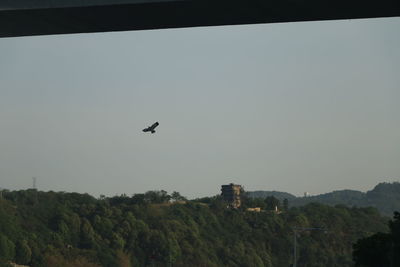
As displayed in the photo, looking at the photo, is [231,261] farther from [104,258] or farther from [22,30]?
[22,30]

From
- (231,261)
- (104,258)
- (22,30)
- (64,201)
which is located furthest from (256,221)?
(22,30)

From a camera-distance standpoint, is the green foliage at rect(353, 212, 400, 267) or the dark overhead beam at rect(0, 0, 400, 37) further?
the green foliage at rect(353, 212, 400, 267)

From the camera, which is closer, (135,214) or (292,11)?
(292,11)

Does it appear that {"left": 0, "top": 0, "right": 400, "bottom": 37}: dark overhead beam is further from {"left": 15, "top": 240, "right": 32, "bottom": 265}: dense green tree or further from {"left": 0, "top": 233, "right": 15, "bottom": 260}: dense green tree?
{"left": 15, "top": 240, "right": 32, "bottom": 265}: dense green tree

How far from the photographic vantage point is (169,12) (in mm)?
31984

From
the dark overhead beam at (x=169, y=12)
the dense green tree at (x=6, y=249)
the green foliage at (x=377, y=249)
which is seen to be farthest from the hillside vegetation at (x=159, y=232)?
the dark overhead beam at (x=169, y=12)

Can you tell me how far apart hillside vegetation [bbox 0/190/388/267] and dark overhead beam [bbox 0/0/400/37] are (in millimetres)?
87649

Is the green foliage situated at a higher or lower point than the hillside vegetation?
lower

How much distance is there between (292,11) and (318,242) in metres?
141

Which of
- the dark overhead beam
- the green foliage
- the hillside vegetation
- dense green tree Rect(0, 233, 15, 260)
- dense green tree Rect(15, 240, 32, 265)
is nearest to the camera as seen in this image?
the dark overhead beam

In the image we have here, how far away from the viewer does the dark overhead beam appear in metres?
31.0

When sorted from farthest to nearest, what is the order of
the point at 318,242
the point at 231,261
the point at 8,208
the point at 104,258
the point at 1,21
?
1. the point at 318,242
2. the point at 231,261
3. the point at 8,208
4. the point at 104,258
5. the point at 1,21

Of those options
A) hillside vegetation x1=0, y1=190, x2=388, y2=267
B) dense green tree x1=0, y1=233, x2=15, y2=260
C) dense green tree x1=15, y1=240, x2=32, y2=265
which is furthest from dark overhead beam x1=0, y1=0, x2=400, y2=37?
dense green tree x1=15, y1=240, x2=32, y2=265

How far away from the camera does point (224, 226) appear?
172625 millimetres
